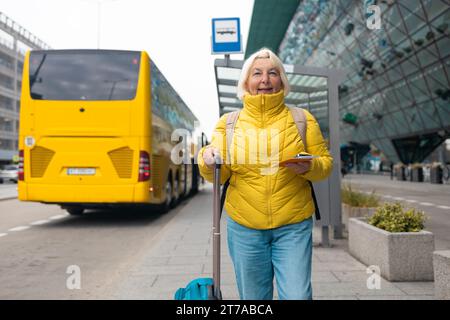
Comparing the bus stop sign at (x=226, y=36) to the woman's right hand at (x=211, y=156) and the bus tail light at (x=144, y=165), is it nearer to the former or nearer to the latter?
the bus tail light at (x=144, y=165)

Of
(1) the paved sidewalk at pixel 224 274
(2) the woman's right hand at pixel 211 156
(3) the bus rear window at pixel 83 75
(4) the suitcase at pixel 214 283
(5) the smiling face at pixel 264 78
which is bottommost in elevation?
(1) the paved sidewalk at pixel 224 274

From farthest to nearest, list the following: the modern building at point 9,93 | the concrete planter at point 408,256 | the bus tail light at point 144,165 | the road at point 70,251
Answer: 1. the modern building at point 9,93
2. the bus tail light at point 144,165
3. the road at point 70,251
4. the concrete planter at point 408,256

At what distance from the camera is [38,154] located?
798cm

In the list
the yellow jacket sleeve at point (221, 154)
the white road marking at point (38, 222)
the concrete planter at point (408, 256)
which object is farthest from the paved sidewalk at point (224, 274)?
the white road marking at point (38, 222)

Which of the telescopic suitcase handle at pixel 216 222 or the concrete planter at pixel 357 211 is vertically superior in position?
the telescopic suitcase handle at pixel 216 222

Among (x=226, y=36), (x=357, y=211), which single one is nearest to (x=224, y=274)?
(x=357, y=211)

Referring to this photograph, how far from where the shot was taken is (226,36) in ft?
24.3

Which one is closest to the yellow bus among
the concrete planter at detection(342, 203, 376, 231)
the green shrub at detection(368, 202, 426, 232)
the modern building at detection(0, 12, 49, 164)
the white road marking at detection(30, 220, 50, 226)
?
the white road marking at detection(30, 220, 50, 226)

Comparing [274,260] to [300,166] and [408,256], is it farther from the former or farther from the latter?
[408,256]

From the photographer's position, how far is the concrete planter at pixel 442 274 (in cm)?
289

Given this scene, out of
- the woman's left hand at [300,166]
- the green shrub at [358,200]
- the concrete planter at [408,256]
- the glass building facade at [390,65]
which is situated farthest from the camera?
the glass building facade at [390,65]

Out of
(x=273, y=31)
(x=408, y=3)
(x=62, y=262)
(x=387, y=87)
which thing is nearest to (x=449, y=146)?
(x=387, y=87)
